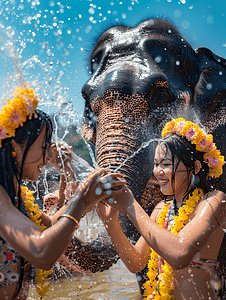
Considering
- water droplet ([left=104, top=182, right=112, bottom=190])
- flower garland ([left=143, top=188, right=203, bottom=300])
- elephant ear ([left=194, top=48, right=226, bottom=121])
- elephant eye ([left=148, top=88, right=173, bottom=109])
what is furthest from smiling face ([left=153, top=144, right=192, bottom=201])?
elephant ear ([left=194, top=48, right=226, bottom=121])

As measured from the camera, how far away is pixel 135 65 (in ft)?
13.5

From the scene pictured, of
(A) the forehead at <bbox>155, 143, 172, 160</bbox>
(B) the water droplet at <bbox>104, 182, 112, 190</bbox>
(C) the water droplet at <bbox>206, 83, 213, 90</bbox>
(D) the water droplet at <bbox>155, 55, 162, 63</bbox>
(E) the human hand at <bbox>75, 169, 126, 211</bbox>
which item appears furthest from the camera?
(C) the water droplet at <bbox>206, 83, 213, 90</bbox>

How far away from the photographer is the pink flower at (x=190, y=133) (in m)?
2.28

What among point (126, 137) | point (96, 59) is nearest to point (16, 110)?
point (126, 137)

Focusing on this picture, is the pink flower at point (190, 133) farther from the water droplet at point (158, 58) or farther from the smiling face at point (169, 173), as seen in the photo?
the water droplet at point (158, 58)

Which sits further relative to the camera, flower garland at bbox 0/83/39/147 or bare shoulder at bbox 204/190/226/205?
bare shoulder at bbox 204/190/226/205

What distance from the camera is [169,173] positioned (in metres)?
2.16

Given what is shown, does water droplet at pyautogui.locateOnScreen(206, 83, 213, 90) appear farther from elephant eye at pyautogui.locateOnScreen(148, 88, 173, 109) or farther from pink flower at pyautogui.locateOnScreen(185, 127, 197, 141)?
pink flower at pyautogui.locateOnScreen(185, 127, 197, 141)

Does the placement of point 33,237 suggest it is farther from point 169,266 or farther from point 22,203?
point 169,266

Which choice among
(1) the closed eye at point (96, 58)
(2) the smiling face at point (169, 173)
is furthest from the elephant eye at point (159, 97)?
(2) the smiling face at point (169, 173)

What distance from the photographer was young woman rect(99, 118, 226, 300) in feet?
6.16

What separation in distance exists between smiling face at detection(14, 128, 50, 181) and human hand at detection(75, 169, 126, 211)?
0.28 metres

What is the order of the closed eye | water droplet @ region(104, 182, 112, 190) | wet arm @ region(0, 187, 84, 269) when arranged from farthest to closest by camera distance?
1. the closed eye
2. water droplet @ region(104, 182, 112, 190)
3. wet arm @ region(0, 187, 84, 269)

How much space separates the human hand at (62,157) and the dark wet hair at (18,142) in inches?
15.9
